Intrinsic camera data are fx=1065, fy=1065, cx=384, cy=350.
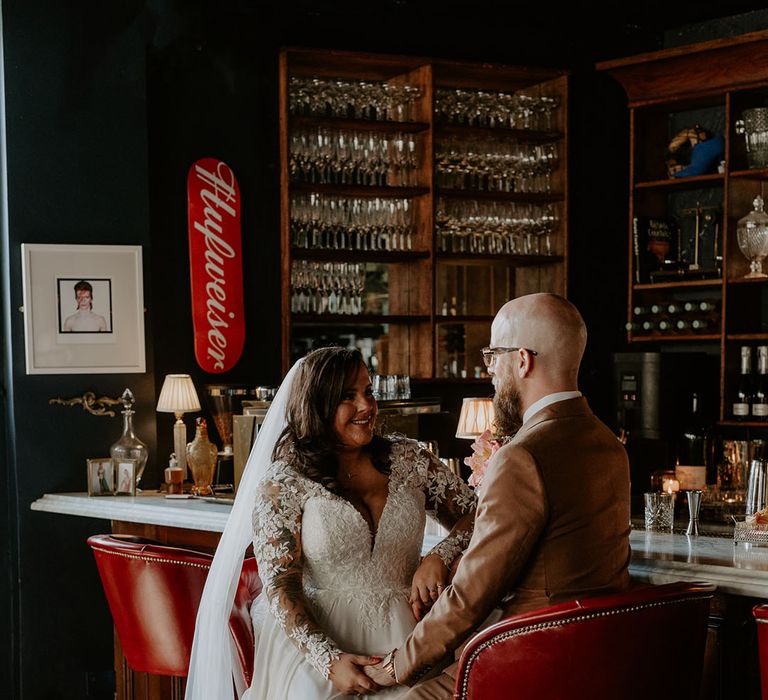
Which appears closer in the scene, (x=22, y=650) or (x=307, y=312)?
(x=22, y=650)

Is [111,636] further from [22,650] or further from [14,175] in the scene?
[14,175]

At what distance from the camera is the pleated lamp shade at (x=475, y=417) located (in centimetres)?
448

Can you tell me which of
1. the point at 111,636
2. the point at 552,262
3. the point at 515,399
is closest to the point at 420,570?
the point at 515,399

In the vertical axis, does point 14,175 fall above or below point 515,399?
above

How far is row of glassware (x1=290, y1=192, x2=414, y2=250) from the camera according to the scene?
564 centimetres

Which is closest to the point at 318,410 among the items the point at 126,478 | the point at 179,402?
the point at 126,478

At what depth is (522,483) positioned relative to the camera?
2283mm

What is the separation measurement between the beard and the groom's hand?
2.08 feet

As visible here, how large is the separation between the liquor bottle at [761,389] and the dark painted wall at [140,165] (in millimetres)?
1134

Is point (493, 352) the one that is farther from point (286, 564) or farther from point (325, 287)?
point (325, 287)

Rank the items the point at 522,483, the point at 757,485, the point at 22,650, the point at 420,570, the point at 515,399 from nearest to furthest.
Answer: the point at 522,483
the point at 515,399
the point at 420,570
the point at 757,485
the point at 22,650

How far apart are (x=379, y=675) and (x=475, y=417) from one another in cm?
206

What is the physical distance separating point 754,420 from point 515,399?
11.7 ft

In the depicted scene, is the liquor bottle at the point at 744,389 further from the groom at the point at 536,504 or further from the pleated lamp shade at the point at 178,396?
the groom at the point at 536,504
